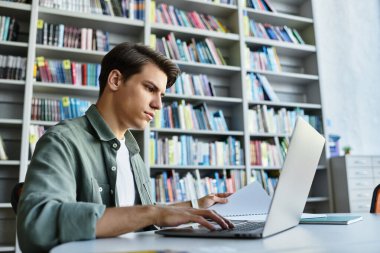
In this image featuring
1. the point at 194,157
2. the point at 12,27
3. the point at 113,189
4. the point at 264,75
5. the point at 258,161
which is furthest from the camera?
the point at 264,75

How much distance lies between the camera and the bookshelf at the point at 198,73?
286cm

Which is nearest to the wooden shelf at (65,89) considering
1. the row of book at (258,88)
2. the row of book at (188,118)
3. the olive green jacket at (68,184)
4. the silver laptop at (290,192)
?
the row of book at (188,118)

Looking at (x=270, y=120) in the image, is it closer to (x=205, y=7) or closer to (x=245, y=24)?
(x=245, y=24)

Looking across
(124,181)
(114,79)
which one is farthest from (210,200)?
(114,79)

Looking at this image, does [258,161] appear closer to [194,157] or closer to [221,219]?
[194,157]

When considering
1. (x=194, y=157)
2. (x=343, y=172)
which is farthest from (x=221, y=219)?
(x=343, y=172)

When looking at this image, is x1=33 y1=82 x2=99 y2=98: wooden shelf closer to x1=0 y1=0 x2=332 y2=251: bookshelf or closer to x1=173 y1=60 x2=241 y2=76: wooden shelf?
x1=0 y1=0 x2=332 y2=251: bookshelf

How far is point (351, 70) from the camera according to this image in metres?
4.41

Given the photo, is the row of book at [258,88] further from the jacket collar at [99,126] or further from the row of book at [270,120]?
the jacket collar at [99,126]

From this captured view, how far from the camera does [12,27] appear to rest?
2.88 meters

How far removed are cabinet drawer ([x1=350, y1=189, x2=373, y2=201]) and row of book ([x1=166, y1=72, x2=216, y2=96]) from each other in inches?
64.5

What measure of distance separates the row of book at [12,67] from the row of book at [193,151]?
1151 mm

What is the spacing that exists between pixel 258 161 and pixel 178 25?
1.49 metres

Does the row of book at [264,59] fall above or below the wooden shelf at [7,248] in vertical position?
above
